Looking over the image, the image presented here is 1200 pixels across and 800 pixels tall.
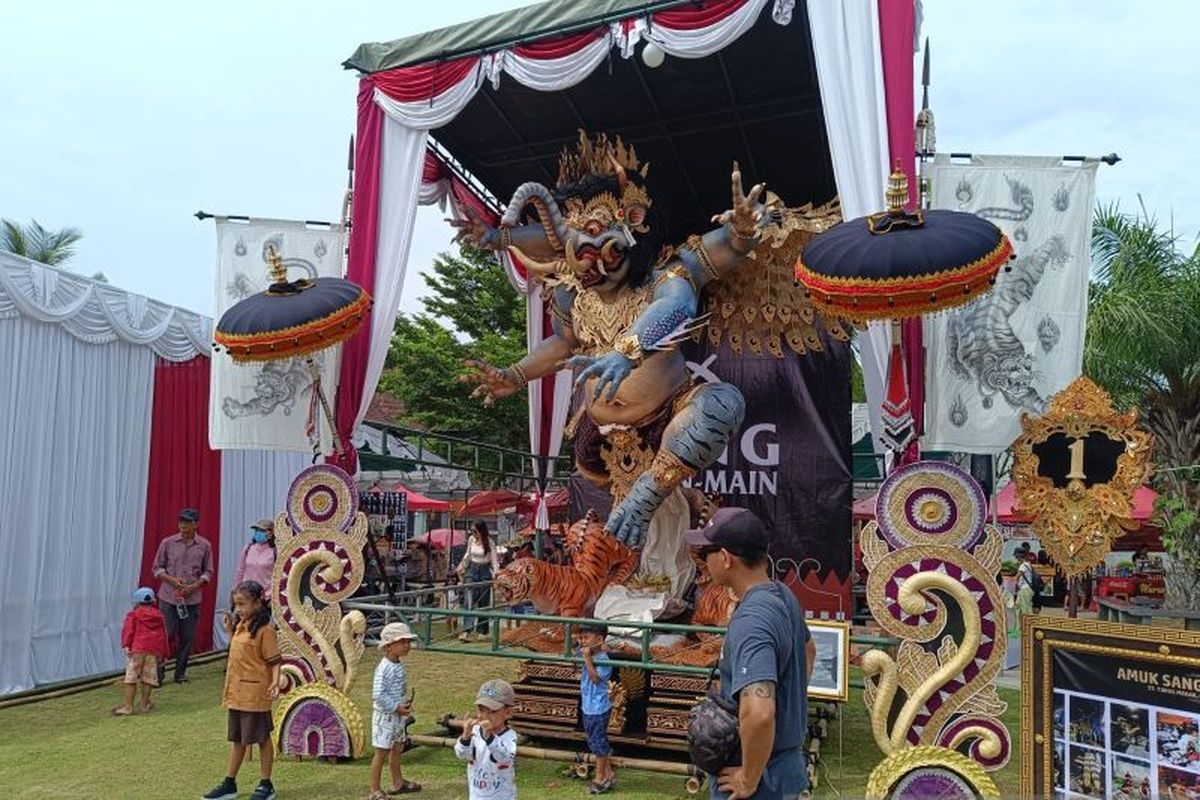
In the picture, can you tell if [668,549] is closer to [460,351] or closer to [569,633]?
[569,633]

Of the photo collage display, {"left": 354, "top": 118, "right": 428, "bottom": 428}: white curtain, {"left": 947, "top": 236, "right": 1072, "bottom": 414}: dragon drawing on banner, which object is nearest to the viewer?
the photo collage display

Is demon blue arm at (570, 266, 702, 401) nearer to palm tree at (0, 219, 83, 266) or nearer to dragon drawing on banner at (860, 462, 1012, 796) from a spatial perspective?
dragon drawing on banner at (860, 462, 1012, 796)

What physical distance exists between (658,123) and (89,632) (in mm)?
6796

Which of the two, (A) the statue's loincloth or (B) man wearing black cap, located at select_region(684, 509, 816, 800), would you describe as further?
(A) the statue's loincloth

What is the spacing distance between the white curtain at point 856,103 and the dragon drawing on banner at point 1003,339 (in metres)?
0.43

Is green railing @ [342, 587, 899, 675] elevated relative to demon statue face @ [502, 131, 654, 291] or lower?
lower

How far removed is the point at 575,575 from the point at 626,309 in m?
1.91

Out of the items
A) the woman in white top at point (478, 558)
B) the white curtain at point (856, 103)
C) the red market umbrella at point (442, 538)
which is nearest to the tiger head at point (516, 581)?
the white curtain at point (856, 103)

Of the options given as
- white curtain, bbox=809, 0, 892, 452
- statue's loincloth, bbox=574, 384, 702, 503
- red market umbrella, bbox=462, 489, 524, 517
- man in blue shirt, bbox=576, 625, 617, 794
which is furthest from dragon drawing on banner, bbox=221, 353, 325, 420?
red market umbrella, bbox=462, 489, 524, 517

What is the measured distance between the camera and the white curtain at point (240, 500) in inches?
421

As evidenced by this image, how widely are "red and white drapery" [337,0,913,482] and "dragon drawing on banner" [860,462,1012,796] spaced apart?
929mm

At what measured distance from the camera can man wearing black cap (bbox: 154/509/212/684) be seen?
8.76m

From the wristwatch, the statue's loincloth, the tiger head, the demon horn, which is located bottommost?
the tiger head

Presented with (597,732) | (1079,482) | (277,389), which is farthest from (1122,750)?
(277,389)
